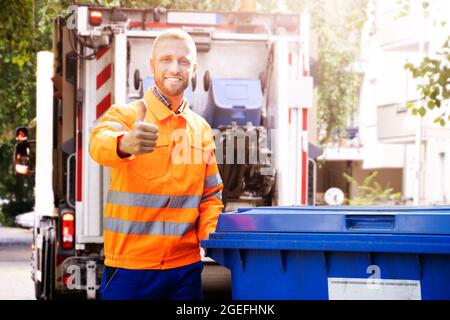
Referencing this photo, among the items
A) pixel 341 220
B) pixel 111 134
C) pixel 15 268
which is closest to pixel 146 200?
pixel 111 134

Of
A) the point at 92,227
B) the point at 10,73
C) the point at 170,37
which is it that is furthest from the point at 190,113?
the point at 10,73

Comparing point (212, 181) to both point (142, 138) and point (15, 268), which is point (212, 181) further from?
point (15, 268)

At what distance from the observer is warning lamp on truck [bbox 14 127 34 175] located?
37.0 ft

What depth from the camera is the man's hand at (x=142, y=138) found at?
15.3 feet

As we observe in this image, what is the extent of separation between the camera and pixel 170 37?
5.19 m

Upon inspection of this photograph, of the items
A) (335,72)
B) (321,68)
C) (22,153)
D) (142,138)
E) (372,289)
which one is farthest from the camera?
(335,72)

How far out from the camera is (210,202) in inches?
203

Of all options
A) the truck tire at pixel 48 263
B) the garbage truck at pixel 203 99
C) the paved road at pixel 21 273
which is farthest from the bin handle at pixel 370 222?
the truck tire at pixel 48 263

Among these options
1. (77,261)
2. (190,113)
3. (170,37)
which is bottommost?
(77,261)

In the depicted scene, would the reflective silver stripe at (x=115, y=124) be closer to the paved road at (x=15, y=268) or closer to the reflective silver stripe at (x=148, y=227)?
the reflective silver stripe at (x=148, y=227)

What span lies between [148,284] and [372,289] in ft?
3.32
